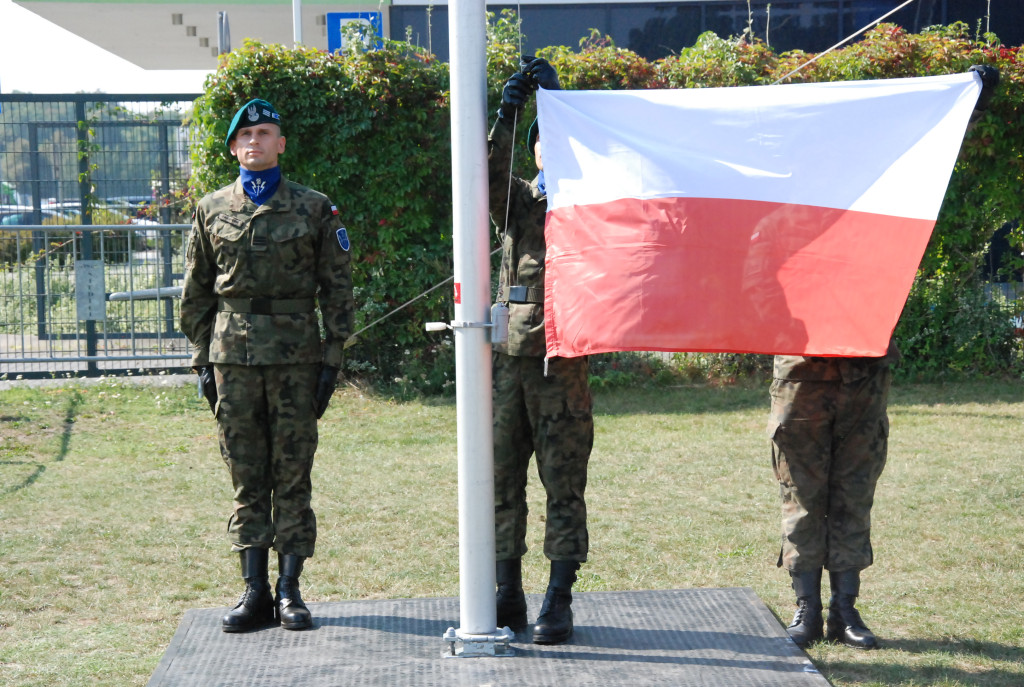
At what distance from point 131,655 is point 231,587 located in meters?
0.90

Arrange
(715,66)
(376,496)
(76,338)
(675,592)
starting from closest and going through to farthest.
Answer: (675,592) < (376,496) < (715,66) < (76,338)

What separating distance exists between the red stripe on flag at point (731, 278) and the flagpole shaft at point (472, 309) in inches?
12.1

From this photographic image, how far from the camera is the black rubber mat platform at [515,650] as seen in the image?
12.8 feet

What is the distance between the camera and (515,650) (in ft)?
13.6

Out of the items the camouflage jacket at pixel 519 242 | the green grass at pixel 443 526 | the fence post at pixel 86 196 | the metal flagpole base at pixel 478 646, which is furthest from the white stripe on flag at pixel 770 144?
the fence post at pixel 86 196

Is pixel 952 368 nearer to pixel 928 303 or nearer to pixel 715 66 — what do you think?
pixel 928 303

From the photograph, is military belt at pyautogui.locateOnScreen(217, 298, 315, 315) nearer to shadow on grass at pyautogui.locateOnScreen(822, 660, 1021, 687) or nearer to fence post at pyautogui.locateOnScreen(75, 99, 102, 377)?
shadow on grass at pyautogui.locateOnScreen(822, 660, 1021, 687)

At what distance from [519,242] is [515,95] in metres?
0.61

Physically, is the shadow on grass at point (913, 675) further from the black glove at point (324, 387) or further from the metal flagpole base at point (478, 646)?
the black glove at point (324, 387)

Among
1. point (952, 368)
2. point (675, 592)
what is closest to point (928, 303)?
point (952, 368)

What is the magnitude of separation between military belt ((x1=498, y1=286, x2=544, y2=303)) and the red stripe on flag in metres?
0.28

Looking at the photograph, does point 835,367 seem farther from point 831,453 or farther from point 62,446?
point 62,446

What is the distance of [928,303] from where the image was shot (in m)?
10.7

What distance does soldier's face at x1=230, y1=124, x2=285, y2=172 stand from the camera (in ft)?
15.0
